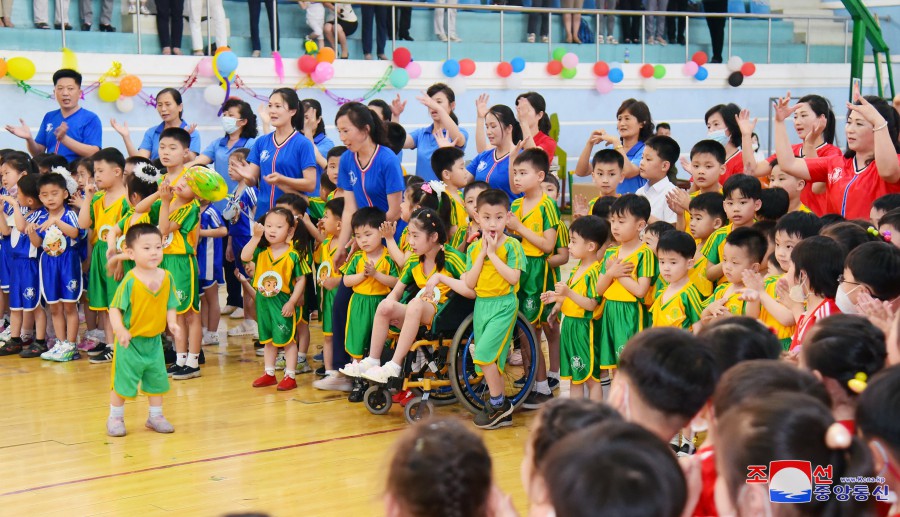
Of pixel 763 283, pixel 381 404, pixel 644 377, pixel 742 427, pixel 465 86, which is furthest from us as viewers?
pixel 465 86

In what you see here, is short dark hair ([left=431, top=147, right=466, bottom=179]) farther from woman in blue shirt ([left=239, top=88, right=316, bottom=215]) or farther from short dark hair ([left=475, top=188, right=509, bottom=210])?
short dark hair ([left=475, top=188, right=509, bottom=210])

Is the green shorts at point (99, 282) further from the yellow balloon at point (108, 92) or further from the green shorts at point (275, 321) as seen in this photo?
the yellow balloon at point (108, 92)

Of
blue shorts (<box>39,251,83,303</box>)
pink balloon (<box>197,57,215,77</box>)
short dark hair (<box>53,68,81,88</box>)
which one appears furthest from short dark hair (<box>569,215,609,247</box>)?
pink balloon (<box>197,57,215,77</box>)

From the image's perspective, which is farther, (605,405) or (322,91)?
(322,91)

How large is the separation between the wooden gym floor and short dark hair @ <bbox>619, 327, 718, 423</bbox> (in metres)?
1.44

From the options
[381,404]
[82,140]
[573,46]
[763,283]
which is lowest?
[381,404]

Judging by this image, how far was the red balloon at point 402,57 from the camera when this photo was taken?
10.7 metres

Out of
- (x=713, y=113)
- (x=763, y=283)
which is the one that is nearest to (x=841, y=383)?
(x=763, y=283)

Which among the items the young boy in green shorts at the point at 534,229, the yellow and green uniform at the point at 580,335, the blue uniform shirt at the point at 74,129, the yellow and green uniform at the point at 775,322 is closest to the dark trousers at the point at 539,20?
the blue uniform shirt at the point at 74,129

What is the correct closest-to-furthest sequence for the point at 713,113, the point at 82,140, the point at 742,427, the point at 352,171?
the point at 742,427, the point at 352,171, the point at 713,113, the point at 82,140

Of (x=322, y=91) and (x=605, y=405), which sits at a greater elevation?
(x=322, y=91)

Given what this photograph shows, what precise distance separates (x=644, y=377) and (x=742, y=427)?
1.56ft

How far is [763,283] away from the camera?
407 cm

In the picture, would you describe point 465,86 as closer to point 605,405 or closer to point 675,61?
point 675,61
